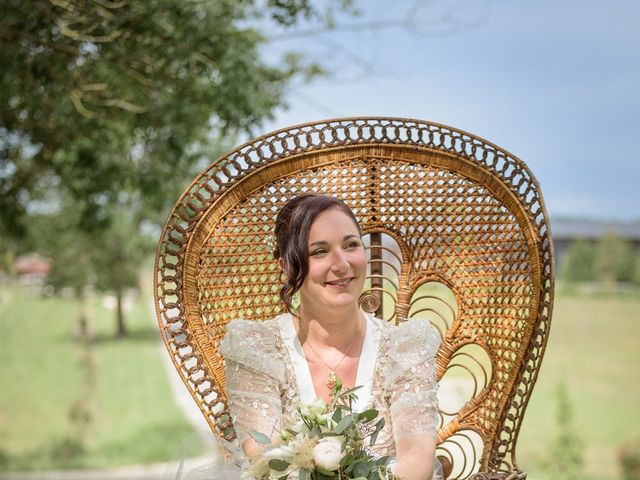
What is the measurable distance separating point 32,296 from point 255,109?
958cm

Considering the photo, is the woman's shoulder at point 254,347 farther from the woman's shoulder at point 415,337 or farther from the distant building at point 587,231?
the distant building at point 587,231

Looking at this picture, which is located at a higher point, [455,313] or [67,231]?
[67,231]

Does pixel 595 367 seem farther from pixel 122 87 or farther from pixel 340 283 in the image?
pixel 340 283

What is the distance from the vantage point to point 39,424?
11297mm

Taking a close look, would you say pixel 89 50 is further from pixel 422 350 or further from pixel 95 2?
pixel 422 350

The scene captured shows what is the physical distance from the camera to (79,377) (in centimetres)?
1197

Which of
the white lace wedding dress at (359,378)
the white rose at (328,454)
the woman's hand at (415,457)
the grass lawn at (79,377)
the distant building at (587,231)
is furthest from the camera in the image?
the grass lawn at (79,377)

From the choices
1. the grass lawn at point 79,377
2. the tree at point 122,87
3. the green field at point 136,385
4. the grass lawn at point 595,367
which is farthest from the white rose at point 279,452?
the grass lawn at point 79,377

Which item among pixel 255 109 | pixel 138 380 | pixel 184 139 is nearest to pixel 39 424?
pixel 138 380

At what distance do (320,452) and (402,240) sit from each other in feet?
3.45

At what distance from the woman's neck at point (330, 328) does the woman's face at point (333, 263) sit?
6 cm

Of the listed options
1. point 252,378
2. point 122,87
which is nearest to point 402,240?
point 252,378

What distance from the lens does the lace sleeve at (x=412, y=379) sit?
185 cm

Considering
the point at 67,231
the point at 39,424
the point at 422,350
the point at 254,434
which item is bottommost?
the point at 39,424
